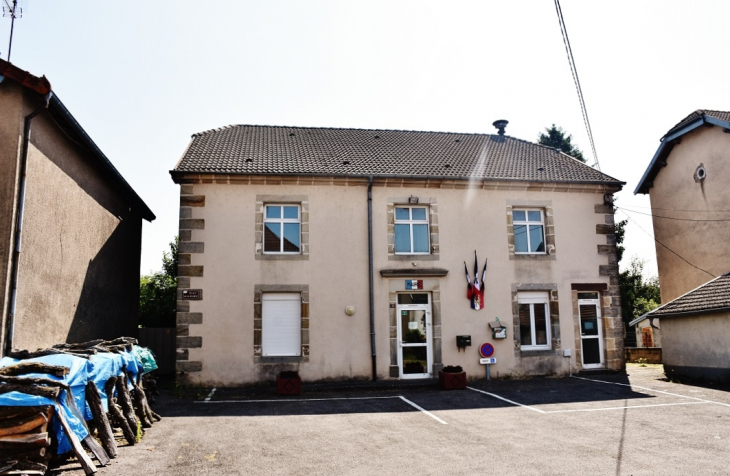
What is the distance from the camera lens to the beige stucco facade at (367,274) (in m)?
13.4

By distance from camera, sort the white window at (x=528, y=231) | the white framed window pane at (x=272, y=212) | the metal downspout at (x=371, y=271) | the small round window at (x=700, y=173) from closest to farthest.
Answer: the metal downspout at (x=371, y=271) → the white framed window pane at (x=272, y=212) → the white window at (x=528, y=231) → the small round window at (x=700, y=173)

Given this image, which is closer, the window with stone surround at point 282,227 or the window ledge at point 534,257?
the window with stone surround at point 282,227

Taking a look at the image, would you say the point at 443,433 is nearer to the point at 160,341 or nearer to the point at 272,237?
the point at 272,237

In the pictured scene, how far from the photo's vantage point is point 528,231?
15.3 meters

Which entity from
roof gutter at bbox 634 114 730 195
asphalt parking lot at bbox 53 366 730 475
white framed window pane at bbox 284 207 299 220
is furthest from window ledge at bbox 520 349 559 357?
roof gutter at bbox 634 114 730 195

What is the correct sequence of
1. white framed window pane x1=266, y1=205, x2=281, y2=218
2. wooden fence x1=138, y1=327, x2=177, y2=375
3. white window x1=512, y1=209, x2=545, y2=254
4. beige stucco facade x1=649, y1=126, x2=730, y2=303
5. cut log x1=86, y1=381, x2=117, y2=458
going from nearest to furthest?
1. cut log x1=86, y1=381, x2=117, y2=458
2. white framed window pane x1=266, y1=205, x2=281, y2=218
3. white window x1=512, y1=209, x2=545, y2=254
4. wooden fence x1=138, y1=327, x2=177, y2=375
5. beige stucco facade x1=649, y1=126, x2=730, y2=303

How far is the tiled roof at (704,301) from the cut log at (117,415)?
42.4 ft

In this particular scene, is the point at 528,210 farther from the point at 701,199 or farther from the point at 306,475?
the point at 306,475

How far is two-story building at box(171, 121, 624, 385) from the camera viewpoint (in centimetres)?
1353

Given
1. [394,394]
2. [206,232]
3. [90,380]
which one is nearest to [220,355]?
[206,232]

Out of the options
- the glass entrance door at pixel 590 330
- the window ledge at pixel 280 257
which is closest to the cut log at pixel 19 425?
the window ledge at pixel 280 257

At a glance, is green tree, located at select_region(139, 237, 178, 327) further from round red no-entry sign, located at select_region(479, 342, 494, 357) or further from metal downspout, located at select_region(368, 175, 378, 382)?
round red no-entry sign, located at select_region(479, 342, 494, 357)

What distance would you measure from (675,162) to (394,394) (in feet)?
45.5

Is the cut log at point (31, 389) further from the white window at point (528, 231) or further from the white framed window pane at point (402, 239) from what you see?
the white window at point (528, 231)
